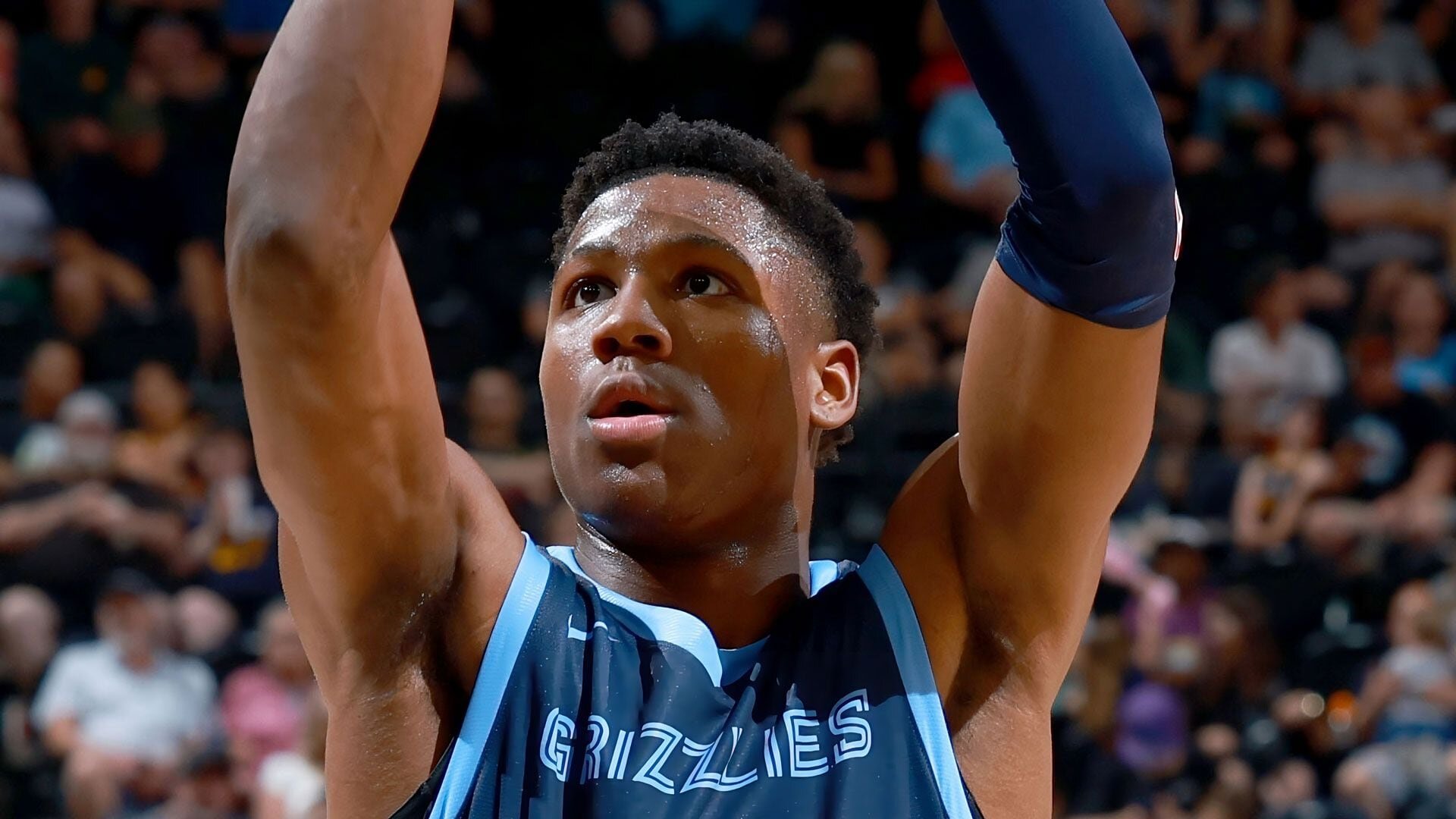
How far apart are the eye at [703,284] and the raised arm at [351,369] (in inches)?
16.1

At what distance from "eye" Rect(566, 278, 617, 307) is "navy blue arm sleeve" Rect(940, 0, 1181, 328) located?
1.87 feet

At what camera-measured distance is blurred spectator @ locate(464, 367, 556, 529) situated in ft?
25.1

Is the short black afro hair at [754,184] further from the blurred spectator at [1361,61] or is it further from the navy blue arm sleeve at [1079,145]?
the blurred spectator at [1361,61]

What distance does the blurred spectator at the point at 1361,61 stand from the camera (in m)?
9.84

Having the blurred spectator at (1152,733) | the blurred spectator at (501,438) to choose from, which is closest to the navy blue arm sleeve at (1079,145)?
the blurred spectator at (1152,733)

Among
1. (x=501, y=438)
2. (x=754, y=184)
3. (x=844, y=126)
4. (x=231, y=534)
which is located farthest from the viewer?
(x=844, y=126)

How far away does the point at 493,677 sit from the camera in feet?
7.28

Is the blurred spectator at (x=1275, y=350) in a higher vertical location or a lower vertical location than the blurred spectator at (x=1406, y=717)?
higher

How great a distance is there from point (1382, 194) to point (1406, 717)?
3.17m

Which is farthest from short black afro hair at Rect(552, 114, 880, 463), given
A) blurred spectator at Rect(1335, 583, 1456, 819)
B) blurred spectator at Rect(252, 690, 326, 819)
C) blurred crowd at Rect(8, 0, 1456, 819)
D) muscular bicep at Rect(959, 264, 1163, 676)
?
blurred spectator at Rect(1335, 583, 1456, 819)

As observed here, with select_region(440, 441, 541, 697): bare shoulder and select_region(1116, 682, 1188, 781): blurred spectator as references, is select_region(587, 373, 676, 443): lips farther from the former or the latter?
select_region(1116, 682, 1188, 781): blurred spectator

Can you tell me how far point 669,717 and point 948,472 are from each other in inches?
19.5

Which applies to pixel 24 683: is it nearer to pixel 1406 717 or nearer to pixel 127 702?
pixel 127 702

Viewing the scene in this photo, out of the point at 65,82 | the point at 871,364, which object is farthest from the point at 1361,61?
the point at 65,82
